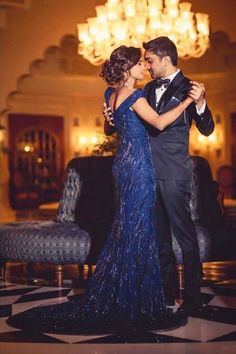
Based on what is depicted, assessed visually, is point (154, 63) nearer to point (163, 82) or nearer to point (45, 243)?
point (163, 82)

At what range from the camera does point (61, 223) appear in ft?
17.4

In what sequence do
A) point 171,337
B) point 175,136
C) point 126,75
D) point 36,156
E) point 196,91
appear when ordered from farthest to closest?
point 36,156 < point 175,136 < point 126,75 < point 196,91 < point 171,337

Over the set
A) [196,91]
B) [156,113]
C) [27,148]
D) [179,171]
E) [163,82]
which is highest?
[27,148]

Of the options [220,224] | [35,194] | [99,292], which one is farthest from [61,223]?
[35,194]

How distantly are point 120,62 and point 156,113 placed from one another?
0.36 m

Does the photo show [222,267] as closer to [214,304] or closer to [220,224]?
[220,224]

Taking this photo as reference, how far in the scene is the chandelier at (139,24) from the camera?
25.8 feet

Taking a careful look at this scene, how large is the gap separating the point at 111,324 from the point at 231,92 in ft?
36.3

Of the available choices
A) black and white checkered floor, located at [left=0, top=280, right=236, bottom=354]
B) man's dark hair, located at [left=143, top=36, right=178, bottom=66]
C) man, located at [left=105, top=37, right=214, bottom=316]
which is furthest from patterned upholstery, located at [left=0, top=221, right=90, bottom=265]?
man's dark hair, located at [left=143, top=36, right=178, bottom=66]

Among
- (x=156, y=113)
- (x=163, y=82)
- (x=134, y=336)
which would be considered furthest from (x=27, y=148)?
(x=134, y=336)

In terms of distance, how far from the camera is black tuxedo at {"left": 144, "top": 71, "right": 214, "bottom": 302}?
11.8 feet

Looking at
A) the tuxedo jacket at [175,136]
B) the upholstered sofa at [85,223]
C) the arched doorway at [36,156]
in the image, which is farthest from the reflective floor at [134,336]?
the arched doorway at [36,156]

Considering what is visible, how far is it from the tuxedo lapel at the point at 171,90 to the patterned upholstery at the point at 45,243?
1.44 meters

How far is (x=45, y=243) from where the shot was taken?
4.76m
